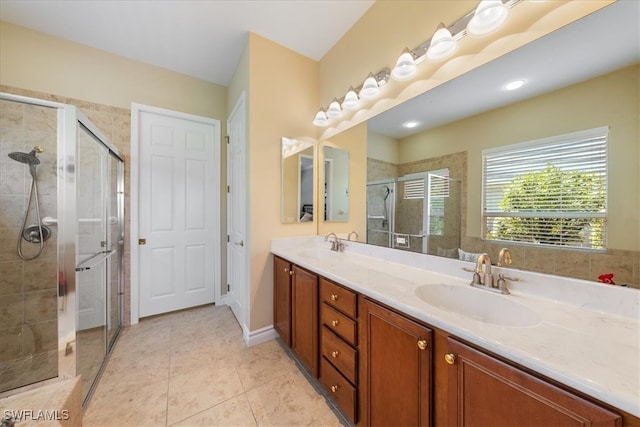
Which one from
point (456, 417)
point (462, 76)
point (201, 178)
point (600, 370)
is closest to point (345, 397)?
point (456, 417)

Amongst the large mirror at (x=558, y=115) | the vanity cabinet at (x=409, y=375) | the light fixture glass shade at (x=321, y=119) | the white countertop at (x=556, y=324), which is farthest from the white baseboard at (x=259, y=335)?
the light fixture glass shade at (x=321, y=119)

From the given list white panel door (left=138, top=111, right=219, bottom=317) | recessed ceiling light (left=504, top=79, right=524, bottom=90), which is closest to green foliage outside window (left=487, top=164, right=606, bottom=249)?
recessed ceiling light (left=504, top=79, right=524, bottom=90)

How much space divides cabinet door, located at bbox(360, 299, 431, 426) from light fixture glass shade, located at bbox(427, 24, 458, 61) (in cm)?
140

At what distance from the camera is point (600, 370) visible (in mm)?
531

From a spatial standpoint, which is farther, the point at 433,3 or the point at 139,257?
the point at 139,257

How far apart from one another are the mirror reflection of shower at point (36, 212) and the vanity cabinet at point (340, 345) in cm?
233

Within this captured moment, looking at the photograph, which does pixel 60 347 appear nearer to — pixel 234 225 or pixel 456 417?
pixel 234 225

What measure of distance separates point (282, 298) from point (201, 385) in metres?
0.78

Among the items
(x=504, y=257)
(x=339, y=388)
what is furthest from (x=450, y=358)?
(x=339, y=388)

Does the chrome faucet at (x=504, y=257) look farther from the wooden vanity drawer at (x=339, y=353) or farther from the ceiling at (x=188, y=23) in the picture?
the ceiling at (x=188, y=23)

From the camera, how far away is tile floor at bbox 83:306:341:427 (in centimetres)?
133

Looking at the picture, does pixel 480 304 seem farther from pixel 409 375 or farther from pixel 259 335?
pixel 259 335

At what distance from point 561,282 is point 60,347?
2500 mm

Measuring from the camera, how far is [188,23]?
193cm
